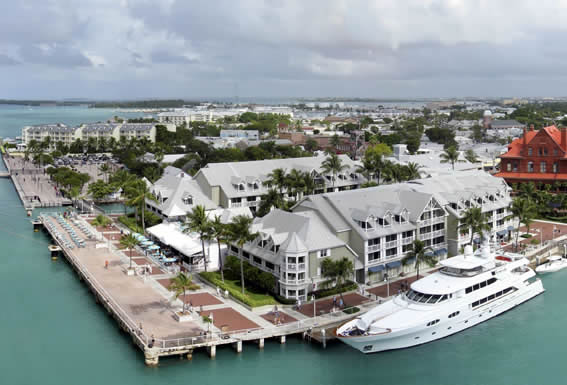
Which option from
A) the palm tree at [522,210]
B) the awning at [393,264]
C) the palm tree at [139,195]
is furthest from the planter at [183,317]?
the palm tree at [522,210]

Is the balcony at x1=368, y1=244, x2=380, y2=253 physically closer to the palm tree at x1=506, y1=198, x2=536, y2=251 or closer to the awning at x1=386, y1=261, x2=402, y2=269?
the awning at x1=386, y1=261, x2=402, y2=269

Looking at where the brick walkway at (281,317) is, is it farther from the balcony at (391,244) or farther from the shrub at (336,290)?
the balcony at (391,244)

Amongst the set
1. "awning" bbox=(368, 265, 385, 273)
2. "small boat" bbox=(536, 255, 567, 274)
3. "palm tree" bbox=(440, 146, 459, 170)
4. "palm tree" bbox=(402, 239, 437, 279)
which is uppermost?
"palm tree" bbox=(440, 146, 459, 170)

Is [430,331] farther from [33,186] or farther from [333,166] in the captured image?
[33,186]

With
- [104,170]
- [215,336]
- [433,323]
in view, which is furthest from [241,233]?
[104,170]

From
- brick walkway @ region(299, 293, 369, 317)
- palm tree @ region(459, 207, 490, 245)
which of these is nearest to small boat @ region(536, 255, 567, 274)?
palm tree @ region(459, 207, 490, 245)
